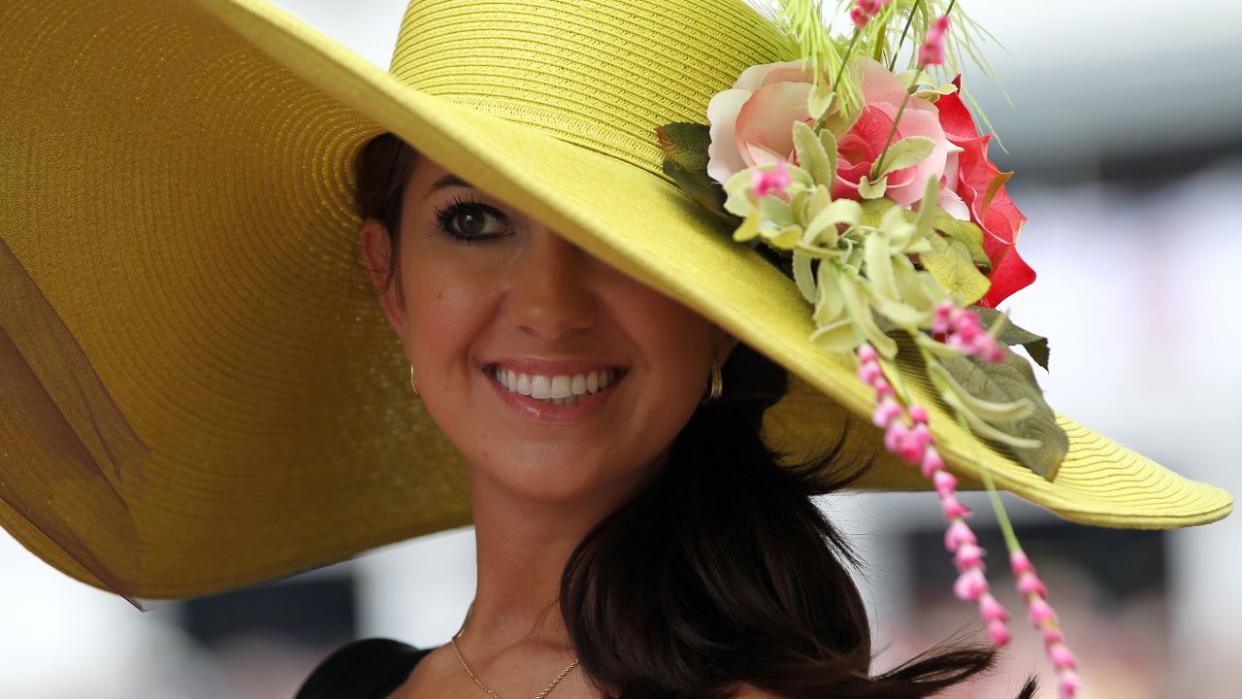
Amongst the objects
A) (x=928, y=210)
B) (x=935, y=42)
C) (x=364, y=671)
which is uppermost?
(x=935, y=42)

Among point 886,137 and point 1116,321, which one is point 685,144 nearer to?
point 886,137

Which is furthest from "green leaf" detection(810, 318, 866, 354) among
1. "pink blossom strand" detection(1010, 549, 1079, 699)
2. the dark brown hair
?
the dark brown hair

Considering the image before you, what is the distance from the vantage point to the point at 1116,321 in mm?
3143

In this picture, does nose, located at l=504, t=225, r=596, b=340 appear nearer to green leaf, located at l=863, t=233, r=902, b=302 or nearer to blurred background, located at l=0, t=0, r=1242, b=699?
green leaf, located at l=863, t=233, r=902, b=302

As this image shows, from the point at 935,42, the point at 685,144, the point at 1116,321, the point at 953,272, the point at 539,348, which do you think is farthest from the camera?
the point at 1116,321

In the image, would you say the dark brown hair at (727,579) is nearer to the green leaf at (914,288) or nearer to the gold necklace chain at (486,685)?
the gold necklace chain at (486,685)

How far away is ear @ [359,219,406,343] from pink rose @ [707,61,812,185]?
460 mm

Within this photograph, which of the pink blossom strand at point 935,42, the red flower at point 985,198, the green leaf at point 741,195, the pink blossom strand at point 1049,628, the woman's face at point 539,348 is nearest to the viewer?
the pink blossom strand at point 1049,628

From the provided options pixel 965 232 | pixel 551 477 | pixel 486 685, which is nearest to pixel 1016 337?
pixel 965 232

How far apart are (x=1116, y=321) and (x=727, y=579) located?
2190 millimetres

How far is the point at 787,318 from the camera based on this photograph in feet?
3.13

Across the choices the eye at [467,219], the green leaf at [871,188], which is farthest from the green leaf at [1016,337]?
the eye at [467,219]

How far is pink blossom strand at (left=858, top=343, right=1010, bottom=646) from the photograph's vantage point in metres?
0.72

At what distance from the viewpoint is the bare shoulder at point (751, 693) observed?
3.77 ft
